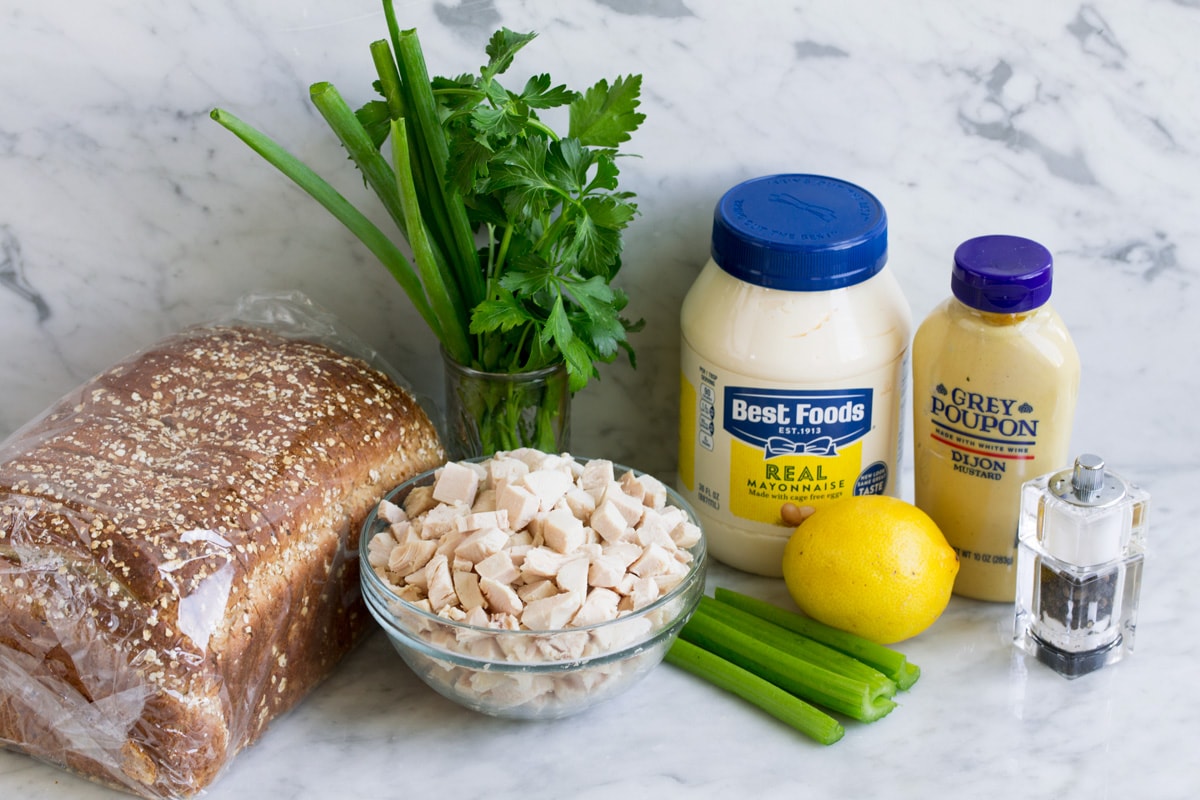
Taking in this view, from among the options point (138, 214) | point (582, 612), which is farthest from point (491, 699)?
point (138, 214)

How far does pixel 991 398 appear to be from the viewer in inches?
42.6

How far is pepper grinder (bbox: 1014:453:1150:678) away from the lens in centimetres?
103

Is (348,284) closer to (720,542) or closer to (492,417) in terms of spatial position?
(492,417)

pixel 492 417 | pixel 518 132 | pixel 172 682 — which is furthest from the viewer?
pixel 492 417

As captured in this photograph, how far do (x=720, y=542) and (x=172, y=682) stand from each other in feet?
1.69

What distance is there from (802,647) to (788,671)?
0.04 metres

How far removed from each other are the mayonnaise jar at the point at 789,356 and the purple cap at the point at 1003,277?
8cm

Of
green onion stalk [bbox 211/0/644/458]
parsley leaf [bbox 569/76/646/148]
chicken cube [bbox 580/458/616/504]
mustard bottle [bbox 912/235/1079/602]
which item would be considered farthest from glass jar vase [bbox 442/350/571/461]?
mustard bottle [bbox 912/235/1079/602]

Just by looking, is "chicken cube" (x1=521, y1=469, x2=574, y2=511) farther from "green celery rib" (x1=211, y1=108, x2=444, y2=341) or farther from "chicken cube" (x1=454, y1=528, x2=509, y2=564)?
"green celery rib" (x1=211, y1=108, x2=444, y2=341)

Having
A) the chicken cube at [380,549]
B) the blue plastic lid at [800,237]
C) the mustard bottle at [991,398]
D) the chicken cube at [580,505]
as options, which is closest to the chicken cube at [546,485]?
the chicken cube at [580,505]

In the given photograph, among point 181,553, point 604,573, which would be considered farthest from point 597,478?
point 181,553

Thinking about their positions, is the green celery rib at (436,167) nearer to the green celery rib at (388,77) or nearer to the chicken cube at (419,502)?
the green celery rib at (388,77)

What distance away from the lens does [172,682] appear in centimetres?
90

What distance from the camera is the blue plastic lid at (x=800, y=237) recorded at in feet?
3.51
